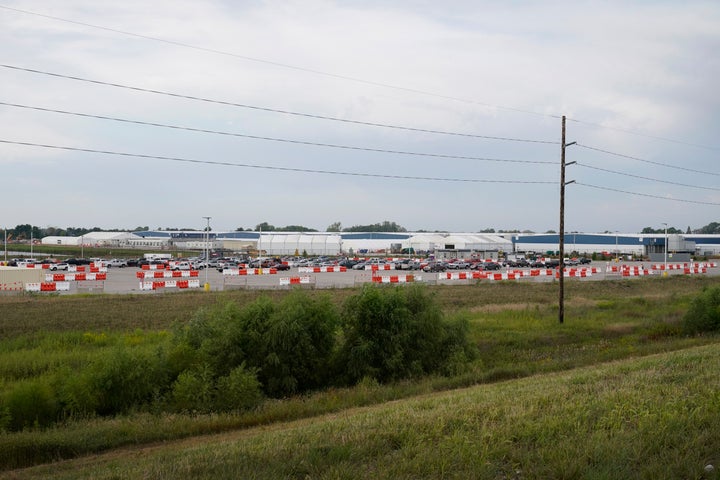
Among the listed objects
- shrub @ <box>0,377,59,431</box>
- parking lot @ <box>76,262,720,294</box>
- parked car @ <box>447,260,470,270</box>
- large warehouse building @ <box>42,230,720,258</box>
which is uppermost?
large warehouse building @ <box>42,230,720,258</box>

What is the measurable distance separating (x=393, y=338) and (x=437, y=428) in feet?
32.9

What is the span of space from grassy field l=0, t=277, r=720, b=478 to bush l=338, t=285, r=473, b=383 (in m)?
1.29

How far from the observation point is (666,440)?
8430 millimetres

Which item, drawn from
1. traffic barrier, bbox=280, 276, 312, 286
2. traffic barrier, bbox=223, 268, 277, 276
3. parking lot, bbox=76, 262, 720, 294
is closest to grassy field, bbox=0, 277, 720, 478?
parking lot, bbox=76, 262, 720, 294

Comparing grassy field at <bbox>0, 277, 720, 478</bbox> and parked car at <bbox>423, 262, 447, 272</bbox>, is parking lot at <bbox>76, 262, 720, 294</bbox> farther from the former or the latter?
grassy field at <bbox>0, 277, 720, 478</bbox>

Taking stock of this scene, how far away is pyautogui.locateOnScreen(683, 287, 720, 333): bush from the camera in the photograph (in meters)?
28.6

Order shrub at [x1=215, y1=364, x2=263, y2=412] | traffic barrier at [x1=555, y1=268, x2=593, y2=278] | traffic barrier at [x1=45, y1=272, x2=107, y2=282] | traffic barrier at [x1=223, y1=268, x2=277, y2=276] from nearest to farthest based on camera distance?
shrub at [x1=215, y1=364, x2=263, y2=412], traffic barrier at [x1=45, y1=272, x2=107, y2=282], traffic barrier at [x1=223, y1=268, x2=277, y2=276], traffic barrier at [x1=555, y1=268, x2=593, y2=278]

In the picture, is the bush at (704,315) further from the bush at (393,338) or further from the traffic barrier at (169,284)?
the traffic barrier at (169,284)

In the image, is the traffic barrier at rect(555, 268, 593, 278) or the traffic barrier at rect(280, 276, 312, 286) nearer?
the traffic barrier at rect(280, 276, 312, 286)

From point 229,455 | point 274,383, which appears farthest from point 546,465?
point 274,383

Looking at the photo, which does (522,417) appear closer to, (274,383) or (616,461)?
(616,461)

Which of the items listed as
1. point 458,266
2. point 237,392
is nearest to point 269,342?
point 237,392

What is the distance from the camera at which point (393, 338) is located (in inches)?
783

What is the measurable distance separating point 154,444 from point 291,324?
6342mm
